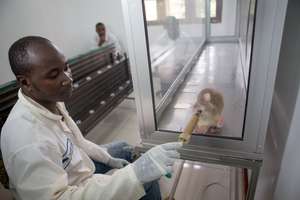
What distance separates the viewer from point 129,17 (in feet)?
2.58

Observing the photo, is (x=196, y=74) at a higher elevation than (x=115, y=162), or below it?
higher

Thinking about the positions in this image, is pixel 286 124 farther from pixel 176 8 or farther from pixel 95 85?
pixel 95 85

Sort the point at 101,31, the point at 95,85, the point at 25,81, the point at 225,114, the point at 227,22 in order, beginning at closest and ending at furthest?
the point at 25,81, the point at 225,114, the point at 227,22, the point at 95,85, the point at 101,31

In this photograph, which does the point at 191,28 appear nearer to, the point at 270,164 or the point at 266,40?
the point at 270,164

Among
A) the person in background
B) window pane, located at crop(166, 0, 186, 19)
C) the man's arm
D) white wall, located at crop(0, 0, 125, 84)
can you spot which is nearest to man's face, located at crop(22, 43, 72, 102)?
the man's arm

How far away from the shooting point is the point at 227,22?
215cm

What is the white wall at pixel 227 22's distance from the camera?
194 cm

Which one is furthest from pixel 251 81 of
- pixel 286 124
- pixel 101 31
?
pixel 101 31

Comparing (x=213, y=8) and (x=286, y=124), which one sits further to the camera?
(x=213, y=8)

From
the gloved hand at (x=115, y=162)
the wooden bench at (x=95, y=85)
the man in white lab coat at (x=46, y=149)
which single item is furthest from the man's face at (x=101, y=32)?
the man in white lab coat at (x=46, y=149)

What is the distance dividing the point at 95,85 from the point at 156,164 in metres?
1.69

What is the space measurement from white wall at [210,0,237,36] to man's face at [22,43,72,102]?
164cm

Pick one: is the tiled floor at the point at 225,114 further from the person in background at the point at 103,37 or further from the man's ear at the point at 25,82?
the person in background at the point at 103,37

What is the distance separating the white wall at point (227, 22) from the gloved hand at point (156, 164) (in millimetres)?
1640
